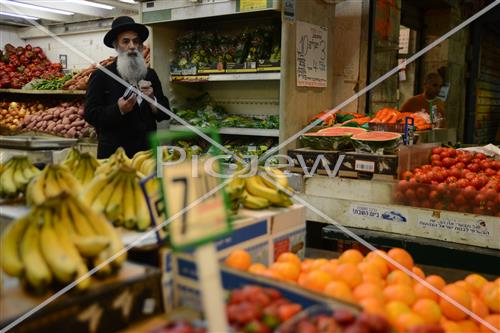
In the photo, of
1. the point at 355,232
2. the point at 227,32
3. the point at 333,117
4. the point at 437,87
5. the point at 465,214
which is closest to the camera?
the point at 465,214

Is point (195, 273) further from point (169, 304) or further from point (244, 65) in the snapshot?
point (244, 65)

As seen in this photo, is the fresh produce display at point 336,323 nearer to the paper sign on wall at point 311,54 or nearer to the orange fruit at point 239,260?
the orange fruit at point 239,260

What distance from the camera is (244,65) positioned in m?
4.11

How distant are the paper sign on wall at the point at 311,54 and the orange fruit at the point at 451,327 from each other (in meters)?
2.81

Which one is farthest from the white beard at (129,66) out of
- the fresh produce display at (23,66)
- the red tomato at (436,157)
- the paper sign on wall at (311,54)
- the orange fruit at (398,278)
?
the fresh produce display at (23,66)

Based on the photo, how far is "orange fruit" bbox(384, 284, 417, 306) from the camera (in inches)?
52.7

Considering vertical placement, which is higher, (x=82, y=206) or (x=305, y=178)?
(x=82, y=206)

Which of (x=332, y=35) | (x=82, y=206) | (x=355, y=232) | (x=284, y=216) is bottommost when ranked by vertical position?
(x=355, y=232)

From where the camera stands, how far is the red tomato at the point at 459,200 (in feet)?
9.00

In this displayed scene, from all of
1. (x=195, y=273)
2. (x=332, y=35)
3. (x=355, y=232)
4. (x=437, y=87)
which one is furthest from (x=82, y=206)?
(x=437, y=87)

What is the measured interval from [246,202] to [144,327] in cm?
75

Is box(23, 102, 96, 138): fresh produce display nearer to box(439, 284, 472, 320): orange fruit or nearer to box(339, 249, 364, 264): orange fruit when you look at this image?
box(339, 249, 364, 264): orange fruit

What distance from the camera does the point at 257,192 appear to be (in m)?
1.87

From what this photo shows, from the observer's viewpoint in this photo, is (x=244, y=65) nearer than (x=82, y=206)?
No
